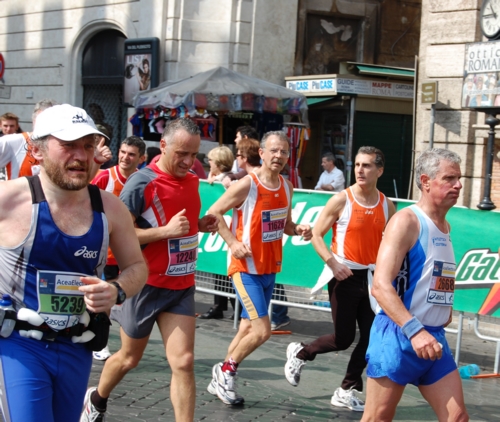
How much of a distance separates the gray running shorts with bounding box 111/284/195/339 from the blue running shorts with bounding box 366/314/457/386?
1.42 m

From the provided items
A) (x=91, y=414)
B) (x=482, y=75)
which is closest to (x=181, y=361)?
(x=91, y=414)

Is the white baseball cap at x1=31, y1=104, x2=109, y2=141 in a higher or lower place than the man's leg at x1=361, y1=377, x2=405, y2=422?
higher

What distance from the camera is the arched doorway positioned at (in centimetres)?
1977

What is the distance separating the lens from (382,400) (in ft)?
14.9

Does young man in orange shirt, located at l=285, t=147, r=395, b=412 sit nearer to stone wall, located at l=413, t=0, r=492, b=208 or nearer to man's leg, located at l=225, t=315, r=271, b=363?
man's leg, located at l=225, t=315, r=271, b=363

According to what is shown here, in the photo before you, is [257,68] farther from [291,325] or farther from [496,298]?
[496,298]

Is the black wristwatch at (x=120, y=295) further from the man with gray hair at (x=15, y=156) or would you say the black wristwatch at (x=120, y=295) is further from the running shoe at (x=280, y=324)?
the running shoe at (x=280, y=324)

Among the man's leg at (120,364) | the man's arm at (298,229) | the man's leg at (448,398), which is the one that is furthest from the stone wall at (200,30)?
the man's leg at (448,398)

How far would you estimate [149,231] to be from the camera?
543cm

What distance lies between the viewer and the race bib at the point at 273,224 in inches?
272

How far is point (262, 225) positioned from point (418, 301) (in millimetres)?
2447

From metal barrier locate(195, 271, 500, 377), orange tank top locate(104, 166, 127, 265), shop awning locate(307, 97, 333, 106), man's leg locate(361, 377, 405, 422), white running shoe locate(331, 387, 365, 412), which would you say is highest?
shop awning locate(307, 97, 333, 106)

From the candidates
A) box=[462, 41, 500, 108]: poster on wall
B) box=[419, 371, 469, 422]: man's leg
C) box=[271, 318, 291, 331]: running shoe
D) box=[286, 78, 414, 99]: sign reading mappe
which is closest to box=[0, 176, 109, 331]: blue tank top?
box=[419, 371, 469, 422]: man's leg

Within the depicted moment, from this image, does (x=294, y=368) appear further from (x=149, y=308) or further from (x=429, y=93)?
(x=429, y=93)
